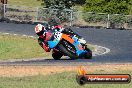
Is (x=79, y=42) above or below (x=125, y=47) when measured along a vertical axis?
above

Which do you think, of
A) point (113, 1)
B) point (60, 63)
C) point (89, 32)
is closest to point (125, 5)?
point (113, 1)

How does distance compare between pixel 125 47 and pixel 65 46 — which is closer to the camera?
pixel 65 46

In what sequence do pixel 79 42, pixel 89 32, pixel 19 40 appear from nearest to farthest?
pixel 79 42 < pixel 19 40 < pixel 89 32

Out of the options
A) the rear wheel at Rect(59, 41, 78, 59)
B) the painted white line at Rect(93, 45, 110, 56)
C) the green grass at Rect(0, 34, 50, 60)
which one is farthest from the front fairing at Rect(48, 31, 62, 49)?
the green grass at Rect(0, 34, 50, 60)

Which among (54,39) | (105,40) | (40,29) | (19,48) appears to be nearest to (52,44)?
(54,39)

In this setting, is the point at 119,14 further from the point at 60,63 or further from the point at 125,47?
the point at 60,63

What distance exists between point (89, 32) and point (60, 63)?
1916cm

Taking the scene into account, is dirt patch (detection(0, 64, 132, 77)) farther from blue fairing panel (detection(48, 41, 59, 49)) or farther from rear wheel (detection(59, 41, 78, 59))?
blue fairing panel (detection(48, 41, 59, 49))

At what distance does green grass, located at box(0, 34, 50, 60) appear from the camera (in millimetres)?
27078

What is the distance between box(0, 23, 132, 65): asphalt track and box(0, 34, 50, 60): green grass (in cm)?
357

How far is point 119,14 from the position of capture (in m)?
44.5

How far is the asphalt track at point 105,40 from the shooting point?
22.6 meters

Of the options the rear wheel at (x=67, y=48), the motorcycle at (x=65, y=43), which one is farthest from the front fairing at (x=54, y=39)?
the rear wheel at (x=67, y=48)

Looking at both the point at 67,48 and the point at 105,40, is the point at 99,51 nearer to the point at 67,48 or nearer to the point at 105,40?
the point at 105,40
